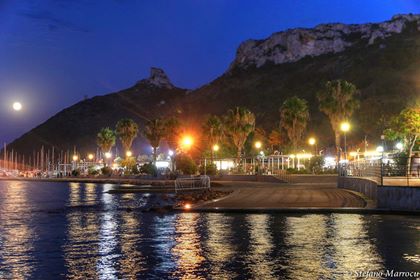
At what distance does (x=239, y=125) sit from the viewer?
84188 millimetres

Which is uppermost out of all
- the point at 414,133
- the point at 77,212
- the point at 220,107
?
the point at 220,107

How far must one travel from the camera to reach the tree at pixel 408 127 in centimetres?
4870

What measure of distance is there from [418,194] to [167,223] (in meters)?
11.2

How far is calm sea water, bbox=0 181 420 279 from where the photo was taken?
1230cm

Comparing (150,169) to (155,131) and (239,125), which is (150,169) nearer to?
(239,125)

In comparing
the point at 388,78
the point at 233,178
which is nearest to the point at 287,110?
the point at 233,178

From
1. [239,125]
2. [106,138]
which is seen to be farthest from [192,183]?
[106,138]

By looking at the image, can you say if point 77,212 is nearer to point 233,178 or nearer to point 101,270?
point 101,270

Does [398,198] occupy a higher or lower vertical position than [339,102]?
lower

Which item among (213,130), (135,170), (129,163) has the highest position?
(213,130)

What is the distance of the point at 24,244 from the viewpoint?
17.2 meters

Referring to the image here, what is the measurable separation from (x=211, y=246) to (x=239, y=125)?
225 ft

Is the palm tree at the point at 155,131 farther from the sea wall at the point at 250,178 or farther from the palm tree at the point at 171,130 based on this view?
the sea wall at the point at 250,178

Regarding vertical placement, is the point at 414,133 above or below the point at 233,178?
above
